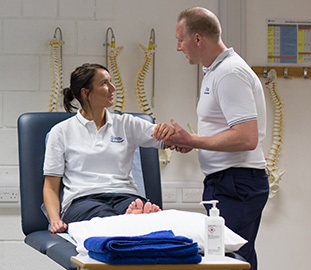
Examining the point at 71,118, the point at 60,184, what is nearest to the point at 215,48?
the point at 71,118

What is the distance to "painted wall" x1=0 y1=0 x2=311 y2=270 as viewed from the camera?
11.2 feet

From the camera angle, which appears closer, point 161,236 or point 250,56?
point 161,236

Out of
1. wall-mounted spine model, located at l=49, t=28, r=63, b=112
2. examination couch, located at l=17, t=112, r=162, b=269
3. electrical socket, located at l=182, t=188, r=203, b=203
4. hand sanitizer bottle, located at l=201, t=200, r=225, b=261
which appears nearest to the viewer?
hand sanitizer bottle, located at l=201, t=200, r=225, b=261


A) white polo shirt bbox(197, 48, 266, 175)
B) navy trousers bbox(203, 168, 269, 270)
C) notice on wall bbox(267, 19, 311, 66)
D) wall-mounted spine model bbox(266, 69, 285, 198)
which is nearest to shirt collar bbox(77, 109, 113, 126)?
white polo shirt bbox(197, 48, 266, 175)

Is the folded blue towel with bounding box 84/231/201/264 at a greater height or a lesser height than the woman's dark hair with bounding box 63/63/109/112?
lesser

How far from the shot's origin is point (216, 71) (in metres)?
2.43

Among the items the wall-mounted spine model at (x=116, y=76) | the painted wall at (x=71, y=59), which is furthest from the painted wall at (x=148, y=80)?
the wall-mounted spine model at (x=116, y=76)

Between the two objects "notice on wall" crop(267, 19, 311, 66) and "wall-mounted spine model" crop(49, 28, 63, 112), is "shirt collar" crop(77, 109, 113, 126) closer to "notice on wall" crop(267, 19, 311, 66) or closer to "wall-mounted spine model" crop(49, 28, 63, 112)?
"wall-mounted spine model" crop(49, 28, 63, 112)

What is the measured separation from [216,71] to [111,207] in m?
0.75

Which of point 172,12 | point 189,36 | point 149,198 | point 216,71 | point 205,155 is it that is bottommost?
point 149,198

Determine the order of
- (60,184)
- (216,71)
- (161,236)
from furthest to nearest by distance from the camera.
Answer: (60,184)
(216,71)
(161,236)

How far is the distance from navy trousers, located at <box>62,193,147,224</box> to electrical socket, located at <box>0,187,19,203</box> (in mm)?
968

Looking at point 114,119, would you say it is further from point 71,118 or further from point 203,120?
point 203,120

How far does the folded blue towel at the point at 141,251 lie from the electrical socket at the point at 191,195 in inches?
76.1
